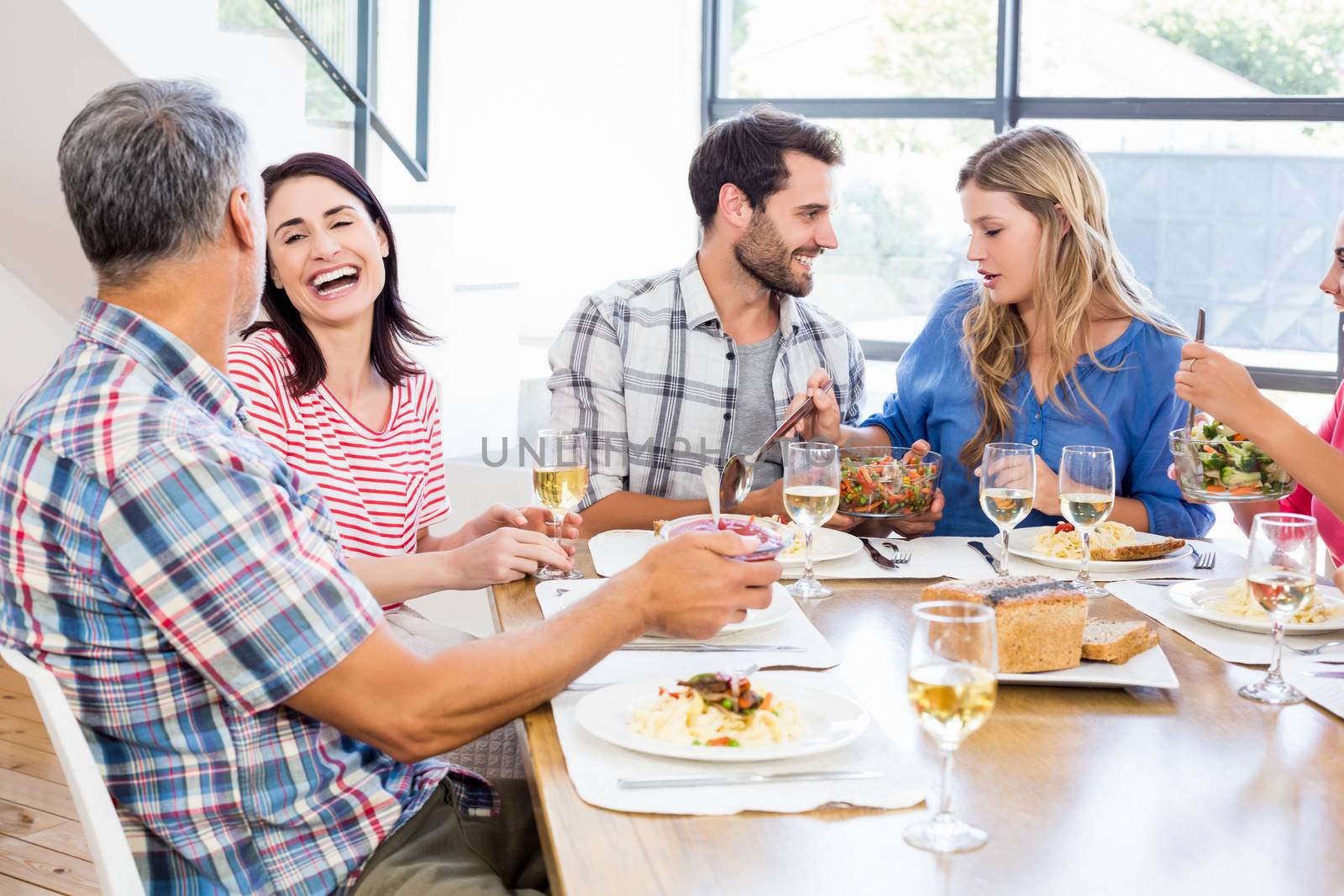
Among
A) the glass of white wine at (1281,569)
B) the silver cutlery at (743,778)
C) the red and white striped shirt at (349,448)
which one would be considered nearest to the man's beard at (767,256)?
the red and white striped shirt at (349,448)

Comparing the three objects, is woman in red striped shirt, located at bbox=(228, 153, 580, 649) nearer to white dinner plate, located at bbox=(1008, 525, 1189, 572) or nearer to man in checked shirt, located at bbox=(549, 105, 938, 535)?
man in checked shirt, located at bbox=(549, 105, 938, 535)

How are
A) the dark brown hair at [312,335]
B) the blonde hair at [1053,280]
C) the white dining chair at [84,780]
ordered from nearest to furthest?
1. the white dining chair at [84,780]
2. the dark brown hair at [312,335]
3. the blonde hair at [1053,280]

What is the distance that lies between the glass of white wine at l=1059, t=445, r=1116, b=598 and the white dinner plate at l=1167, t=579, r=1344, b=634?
0.11 m

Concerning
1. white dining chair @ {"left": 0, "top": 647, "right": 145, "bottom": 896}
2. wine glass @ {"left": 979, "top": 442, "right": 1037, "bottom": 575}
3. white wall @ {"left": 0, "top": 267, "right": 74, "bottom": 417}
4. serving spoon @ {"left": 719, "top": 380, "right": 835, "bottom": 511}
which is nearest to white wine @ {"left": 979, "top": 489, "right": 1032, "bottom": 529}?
wine glass @ {"left": 979, "top": 442, "right": 1037, "bottom": 575}

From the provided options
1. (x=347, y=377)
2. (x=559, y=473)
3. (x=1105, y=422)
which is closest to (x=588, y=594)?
(x=559, y=473)

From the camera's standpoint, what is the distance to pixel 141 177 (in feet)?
4.09

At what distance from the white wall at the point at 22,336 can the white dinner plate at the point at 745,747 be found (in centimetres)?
→ 378

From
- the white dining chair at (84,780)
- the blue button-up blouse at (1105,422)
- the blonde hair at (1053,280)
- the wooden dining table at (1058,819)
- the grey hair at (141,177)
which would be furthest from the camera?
the blonde hair at (1053,280)

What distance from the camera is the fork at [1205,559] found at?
1896 millimetres

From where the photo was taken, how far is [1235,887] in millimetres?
962

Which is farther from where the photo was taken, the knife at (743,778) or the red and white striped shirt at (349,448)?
the red and white striped shirt at (349,448)

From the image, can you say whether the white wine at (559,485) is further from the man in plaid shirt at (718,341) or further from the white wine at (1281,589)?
the white wine at (1281,589)

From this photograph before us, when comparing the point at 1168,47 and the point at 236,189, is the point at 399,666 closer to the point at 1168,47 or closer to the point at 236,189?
the point at 236,189

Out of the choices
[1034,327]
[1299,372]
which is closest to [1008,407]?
[1034,327]
